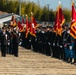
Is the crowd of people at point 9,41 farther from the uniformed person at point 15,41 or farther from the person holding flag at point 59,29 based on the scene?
the person holding flag at point 59,29

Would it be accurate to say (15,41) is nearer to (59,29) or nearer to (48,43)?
(48,43)

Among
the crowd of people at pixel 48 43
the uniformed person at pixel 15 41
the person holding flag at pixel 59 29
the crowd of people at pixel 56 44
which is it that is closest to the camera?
the crowd of people at pixel 56 44

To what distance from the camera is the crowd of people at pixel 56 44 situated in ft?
69.2

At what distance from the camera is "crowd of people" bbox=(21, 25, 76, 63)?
2109cm

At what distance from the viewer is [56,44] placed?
23.6 meters

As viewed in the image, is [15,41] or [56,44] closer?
[56,44]

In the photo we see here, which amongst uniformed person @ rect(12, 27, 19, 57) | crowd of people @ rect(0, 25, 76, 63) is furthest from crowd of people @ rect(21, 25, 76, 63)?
uniformed person @ rect(12, 27, 19, 57)

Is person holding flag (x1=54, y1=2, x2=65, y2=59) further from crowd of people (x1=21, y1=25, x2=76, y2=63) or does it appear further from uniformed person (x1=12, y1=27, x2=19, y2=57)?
uniformed person (x1=12, y1=27, x2=19, y2=57)

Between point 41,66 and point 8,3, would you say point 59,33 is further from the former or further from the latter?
point 8,3

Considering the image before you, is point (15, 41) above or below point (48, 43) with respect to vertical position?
above

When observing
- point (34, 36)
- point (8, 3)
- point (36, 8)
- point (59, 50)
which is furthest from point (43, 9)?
point (59, 50)

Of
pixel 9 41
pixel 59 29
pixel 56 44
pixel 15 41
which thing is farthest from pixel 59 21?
pixel 9 41

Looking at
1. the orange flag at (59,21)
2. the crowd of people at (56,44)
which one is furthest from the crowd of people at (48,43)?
the orange flag at (59,21)

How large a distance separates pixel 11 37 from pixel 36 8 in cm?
6780
